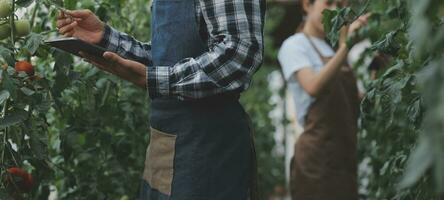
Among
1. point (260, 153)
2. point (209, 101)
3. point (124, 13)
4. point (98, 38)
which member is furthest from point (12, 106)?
point (260, 153)

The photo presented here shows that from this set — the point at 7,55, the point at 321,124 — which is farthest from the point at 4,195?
the point at 321,124

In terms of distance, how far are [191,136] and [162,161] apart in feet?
0.37

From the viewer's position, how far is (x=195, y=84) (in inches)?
66.1

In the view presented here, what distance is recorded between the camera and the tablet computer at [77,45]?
5.54 ft

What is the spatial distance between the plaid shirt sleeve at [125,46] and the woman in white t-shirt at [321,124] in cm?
115

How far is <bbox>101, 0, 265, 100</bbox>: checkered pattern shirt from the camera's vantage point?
1680mm

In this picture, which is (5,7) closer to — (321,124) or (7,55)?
(7,55)

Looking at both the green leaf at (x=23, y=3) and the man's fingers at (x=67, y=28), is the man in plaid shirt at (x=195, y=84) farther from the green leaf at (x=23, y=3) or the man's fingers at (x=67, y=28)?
the green leaf at (x=23, y=3)

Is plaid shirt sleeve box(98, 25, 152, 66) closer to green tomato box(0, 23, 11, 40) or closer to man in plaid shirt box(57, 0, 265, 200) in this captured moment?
man in plaid shirt box(57, 0, 265, 200)

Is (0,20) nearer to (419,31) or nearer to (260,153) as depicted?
(419,31)

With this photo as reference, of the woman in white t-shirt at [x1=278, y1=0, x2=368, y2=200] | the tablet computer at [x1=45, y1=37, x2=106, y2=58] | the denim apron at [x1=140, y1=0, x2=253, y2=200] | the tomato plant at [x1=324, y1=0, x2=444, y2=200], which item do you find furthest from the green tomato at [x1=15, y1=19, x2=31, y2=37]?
the woman in white t-shirt at [x1=278, y1=0, x2=368, y2=200]

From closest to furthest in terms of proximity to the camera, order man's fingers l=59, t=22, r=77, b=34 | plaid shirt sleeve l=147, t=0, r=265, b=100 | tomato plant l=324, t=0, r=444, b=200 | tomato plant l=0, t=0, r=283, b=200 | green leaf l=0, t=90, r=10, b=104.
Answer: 1. tomato plant l=324, t=0, r=444, b=200
2. green leaf l=0, t=90, r=10, b=104
3. plaid shirt sleeve l=147, t=0, r=265, b=100
4. tomato plant l=0, t=0, r=283, b=200
5. man's fingers l=59, t=22, r=77, b=34

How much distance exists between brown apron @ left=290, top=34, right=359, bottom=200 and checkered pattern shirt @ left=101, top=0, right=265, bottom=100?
1.38 m

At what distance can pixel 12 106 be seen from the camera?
1769 millimetres
